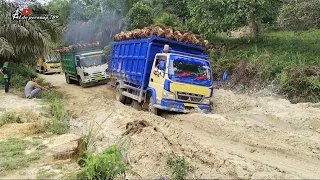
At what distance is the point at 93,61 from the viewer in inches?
718

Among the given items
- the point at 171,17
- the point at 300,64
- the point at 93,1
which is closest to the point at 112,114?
the point at 300,64

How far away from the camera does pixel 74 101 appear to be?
1297 cm

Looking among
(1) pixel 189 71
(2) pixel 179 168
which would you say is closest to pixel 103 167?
(2) pixel 179 168

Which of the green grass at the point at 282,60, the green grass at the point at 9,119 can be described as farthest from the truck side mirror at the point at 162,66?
the green grass at the point at 282,60

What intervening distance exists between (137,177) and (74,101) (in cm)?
803

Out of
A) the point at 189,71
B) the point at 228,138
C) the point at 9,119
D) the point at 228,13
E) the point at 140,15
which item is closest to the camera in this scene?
the point at 228,138

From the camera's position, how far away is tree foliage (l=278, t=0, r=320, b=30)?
12.1 meters

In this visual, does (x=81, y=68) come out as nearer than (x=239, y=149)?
No

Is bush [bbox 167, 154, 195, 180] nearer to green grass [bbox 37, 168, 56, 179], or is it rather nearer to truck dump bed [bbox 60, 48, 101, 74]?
green grass [bbox 37, 168, 56, 179]

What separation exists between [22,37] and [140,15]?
826 centimetres

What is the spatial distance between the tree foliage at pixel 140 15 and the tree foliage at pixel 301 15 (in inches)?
419

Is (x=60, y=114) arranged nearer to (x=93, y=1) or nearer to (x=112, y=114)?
(x=112, y=114)

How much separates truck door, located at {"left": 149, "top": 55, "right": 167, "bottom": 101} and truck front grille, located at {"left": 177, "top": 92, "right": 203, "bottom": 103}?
1.81 feet

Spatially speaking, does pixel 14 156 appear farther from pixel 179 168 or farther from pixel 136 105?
pixel 136 105
